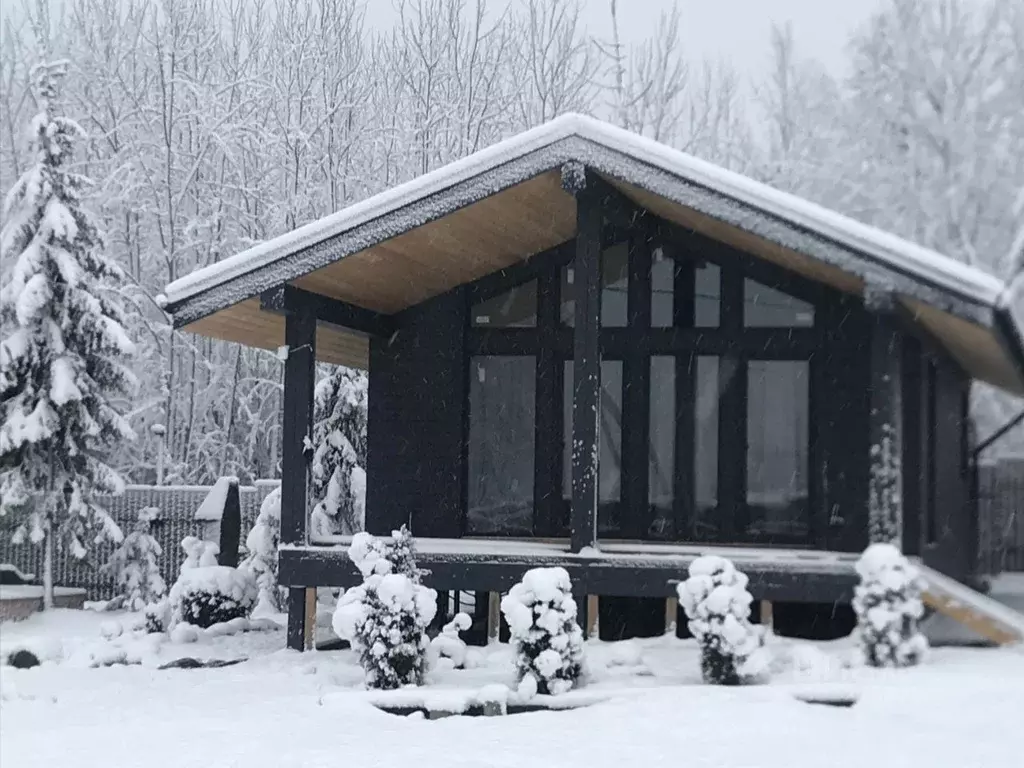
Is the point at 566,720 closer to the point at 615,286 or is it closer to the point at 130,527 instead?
the point at 615,286

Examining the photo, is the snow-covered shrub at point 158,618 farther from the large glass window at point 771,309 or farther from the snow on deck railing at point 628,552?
the large glass window at point 771,309

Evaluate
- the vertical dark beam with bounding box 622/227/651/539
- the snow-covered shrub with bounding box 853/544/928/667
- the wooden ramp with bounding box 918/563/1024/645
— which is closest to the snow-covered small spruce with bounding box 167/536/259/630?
the vertical dark beam with bounding box 622/227/651/539

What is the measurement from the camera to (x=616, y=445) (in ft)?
42.0

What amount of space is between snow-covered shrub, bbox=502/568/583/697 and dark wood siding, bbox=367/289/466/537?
13.8ft

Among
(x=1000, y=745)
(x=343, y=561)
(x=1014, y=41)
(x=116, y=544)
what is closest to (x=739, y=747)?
(x=1000, y=745)

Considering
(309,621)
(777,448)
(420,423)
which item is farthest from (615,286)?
(309,621)

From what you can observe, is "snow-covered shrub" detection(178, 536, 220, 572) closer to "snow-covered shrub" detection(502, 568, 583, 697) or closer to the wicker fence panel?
the wicker fence panel

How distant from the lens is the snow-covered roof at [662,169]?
961cm

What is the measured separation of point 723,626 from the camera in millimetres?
9086

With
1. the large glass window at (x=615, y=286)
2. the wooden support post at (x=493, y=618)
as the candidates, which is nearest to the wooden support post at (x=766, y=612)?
the wooden support post at (x=493, y=618)

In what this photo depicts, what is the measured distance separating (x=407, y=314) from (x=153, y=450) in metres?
12.7

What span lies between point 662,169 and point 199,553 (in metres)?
7.31

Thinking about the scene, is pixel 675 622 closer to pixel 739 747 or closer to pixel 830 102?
pixel 739 747

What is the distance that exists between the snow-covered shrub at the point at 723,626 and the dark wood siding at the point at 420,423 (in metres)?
4.65
